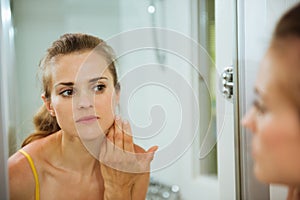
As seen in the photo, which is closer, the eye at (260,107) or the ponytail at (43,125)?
the eye at (260,107)

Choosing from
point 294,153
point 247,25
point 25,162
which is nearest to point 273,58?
point 294,153

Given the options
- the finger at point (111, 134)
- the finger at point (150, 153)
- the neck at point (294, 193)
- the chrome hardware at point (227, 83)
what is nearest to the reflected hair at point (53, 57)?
the finger at point (111, 134)

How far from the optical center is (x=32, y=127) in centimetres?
103

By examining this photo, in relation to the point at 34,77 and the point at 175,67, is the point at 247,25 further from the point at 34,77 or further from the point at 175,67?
the point at 34,77

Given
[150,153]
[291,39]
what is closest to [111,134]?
[150,153]

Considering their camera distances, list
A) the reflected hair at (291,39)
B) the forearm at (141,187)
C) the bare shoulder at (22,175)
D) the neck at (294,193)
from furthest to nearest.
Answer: the forearm at (141,187) → the bare shoulder at (22,175) → the neck at (294,193) → the reflected hair at (291,39)

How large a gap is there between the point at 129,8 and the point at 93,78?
0.23 meters

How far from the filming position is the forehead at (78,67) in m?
1.02

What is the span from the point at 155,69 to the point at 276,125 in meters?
0.49

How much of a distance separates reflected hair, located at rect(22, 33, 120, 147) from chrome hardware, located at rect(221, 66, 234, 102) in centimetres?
39

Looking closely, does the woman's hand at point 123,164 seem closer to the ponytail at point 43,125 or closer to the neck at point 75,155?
the neck at point 75,155

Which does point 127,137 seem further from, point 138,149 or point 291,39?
point 291,39

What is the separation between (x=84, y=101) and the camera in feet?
3.42

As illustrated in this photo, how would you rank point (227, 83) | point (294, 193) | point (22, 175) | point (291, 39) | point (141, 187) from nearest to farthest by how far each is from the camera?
point (291, 39) → point (294, 193) → point (22, 175) → point (141, 187) → point (227, 83)
